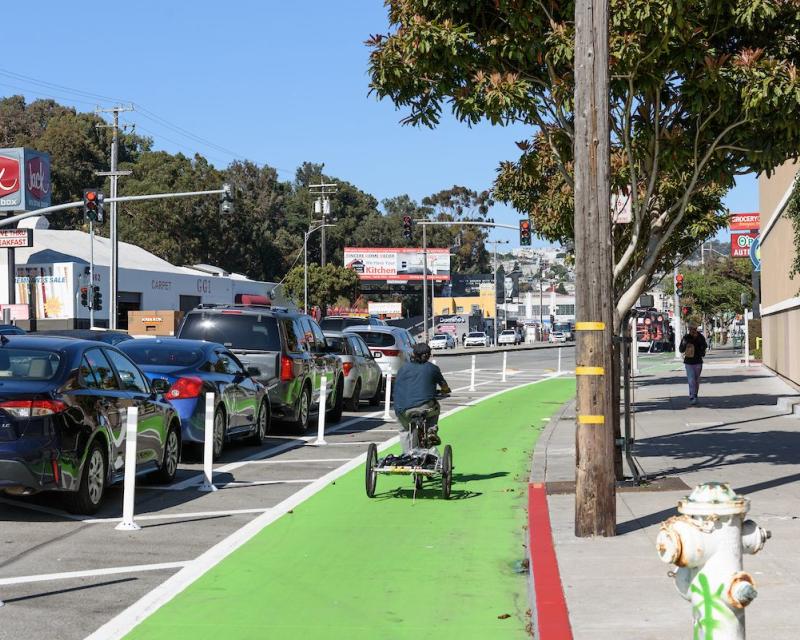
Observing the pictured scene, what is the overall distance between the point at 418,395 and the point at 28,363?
4.05m

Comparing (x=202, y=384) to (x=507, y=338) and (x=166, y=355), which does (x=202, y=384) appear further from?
(x=507, y=338)

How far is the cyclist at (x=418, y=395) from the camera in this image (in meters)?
13.0

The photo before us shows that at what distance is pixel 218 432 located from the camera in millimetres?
16172

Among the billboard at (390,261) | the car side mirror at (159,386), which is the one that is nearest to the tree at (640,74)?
the car side mirror at (159,386)

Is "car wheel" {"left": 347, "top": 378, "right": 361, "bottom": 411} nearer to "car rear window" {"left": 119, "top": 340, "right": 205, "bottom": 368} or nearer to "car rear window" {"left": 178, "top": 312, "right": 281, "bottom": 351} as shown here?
"car rear window" {"left": 178, "top": 312, "right": 281, "bottom": 351}

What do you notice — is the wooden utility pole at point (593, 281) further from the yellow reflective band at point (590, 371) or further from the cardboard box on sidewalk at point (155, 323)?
the cardboard box on sidewalk at point (155, 323)

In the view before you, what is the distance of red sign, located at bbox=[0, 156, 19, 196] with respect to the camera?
62.1m

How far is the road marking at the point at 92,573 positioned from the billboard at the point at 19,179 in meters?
55.9

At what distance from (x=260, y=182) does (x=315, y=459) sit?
116916mm

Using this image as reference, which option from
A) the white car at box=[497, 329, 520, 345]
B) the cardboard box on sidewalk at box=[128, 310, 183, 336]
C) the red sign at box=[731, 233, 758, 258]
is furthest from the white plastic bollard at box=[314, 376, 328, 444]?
the white car at box=[497, 329, 520, 345]

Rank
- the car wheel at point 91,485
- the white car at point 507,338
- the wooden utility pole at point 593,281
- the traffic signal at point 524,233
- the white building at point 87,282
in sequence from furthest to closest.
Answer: the white car at point 507,338
the white building at point 87,282
the traffic signal at point 524,233
the car wheel at point 91,485
the wooden utility pole at point 593,281

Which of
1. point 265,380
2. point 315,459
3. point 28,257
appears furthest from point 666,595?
point 28,257

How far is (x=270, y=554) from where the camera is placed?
9945 mm

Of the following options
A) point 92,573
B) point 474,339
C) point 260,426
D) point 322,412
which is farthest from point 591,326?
point 474,339
